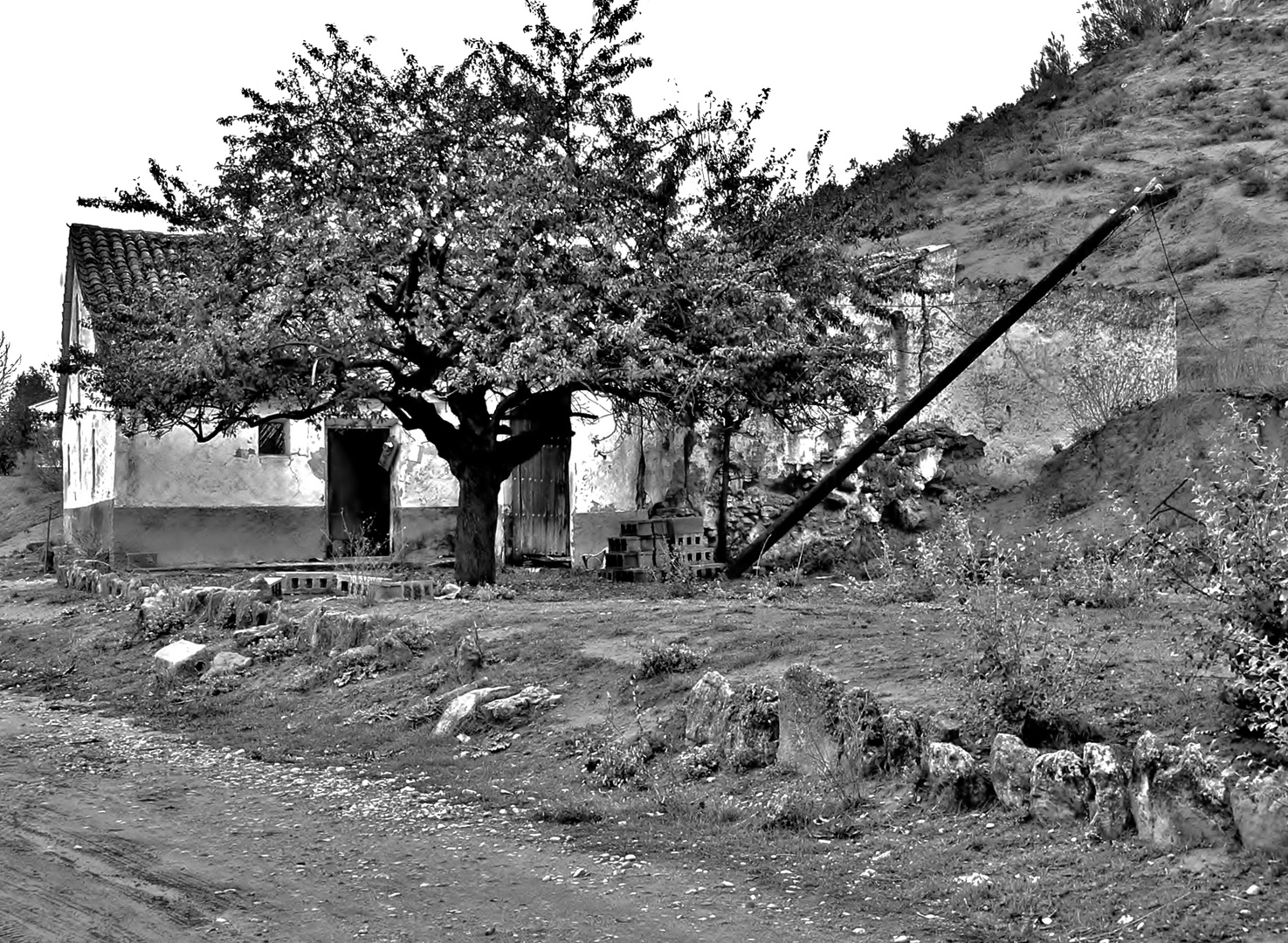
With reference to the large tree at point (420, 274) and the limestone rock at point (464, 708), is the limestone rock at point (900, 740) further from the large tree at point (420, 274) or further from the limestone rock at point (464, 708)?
the large tree at point (420, 274)

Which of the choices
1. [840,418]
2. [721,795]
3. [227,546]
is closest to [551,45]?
[840,418]

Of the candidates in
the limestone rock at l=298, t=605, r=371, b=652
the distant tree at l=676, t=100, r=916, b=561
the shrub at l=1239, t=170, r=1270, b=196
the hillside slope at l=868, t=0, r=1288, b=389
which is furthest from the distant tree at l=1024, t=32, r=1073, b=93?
the limestone rock at l=298, t=605, r=371, b=652

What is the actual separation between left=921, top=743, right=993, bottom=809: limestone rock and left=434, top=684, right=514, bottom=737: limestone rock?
369 cm

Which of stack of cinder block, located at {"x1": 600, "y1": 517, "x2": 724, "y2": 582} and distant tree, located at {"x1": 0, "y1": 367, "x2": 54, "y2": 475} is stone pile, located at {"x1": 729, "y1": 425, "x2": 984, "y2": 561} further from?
distant tree, located at {"x1": 0, "y1": 367, "x2": 54, "y2": 475}

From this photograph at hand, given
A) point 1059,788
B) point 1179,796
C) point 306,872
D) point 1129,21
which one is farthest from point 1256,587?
point 1129,21

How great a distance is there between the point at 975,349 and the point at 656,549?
5.88m

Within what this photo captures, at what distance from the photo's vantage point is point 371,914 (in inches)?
215

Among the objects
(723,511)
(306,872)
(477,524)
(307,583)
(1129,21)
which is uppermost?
(1129,21)

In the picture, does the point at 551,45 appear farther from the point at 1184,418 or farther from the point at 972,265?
the point at 972,265

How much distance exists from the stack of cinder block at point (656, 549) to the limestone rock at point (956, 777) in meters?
11.0

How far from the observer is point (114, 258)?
24.0m

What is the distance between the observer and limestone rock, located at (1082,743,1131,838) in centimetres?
542

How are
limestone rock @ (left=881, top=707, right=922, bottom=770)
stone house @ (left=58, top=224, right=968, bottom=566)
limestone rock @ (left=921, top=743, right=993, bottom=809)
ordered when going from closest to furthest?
limestone rock @ (left=921, top=743, right=993, bottom=809)
limestone rock @ (left=881, top=707, right=922, bottom=770)
stone house @ (left=58, top=224, right=968, bottom=566)

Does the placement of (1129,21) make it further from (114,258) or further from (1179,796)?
(1179,796)
